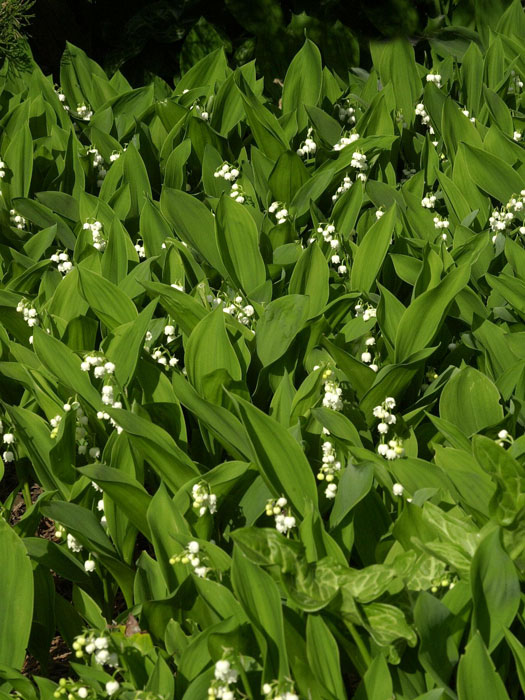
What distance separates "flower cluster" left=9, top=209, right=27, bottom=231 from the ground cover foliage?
0.05 feet

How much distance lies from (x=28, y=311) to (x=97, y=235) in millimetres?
477

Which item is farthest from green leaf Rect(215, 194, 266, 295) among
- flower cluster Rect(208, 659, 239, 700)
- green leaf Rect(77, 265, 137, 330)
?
flower cluster Rect(208, 659, 239, 700)

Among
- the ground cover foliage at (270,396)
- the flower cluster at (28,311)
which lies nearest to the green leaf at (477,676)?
the ground cover foliage at (270,396)

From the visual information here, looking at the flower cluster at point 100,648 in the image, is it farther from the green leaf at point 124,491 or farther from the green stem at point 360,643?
the green stem at point 360,643

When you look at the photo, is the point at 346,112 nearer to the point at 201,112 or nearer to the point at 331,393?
the point at 201,112

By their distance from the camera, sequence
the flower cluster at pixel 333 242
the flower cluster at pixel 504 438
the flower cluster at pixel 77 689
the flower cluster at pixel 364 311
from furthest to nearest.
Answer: the flower cluster at pixel 333 242, the flower cluster at pixel 364 311, the flower cluster at pixel 504 438, the flower cluster at pixel 77 689

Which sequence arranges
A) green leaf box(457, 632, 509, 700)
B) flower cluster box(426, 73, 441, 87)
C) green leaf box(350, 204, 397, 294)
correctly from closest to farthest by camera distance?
green leaf box(457, 632, 509, 700), green leaf box(350, 204, 397, 294), flower cluster box(426, 73, 441, 87)

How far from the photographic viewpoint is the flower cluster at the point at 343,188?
2.90 m

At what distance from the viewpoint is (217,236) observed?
2541 millimetres

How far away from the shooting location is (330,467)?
193cm

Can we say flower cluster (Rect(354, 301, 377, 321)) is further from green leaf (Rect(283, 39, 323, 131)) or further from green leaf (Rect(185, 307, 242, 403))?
green leaf (Rect(283, 39, 323, 131))

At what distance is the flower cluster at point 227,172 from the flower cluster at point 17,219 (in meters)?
0.71

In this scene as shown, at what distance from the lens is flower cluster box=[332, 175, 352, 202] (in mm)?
2896

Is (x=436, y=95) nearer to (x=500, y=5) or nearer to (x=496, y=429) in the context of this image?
(x=500, y=5)
